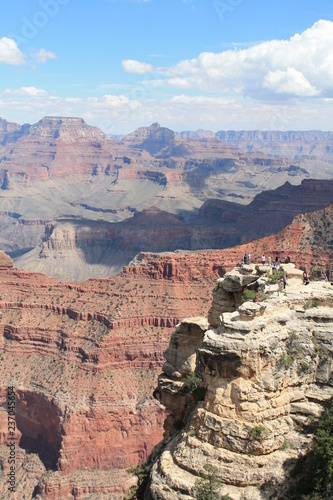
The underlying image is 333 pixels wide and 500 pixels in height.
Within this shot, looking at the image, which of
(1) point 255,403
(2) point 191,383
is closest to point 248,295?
(2) point 191,383

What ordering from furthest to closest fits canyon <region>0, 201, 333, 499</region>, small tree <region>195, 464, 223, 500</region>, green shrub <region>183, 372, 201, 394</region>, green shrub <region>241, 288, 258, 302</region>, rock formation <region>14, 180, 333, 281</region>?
rock formation <region>14, 180, 333, 281</region>, canyon <region>0, 201, 333, 499</region>, green shrub <region>183, 372, 201, 394</region>, green shrub <region>241, 288, 258, 302</region>, small tree <region>195, 464, 223, 500</region>

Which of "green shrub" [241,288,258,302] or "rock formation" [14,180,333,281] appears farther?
"rock formation" [14,180,333,281]

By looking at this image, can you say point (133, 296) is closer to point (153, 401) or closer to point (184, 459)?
point (153, 401)

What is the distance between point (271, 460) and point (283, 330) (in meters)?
5.16

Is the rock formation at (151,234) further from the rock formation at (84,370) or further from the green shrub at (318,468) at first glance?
the green shrub at (318,468)

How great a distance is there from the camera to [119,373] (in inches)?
2675

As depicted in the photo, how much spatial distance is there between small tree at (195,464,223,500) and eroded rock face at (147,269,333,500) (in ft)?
0.88

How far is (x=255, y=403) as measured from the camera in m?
21.1

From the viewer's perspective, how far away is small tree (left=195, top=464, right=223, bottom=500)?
20.0 meters

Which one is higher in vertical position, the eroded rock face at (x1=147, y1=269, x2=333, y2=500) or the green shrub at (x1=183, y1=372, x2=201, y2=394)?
the eroded rock face at (x1=147, y1=269, x2=333, y2=500)

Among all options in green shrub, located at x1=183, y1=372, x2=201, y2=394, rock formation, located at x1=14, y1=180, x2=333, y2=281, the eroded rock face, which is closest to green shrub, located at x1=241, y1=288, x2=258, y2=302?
the eroded rock face

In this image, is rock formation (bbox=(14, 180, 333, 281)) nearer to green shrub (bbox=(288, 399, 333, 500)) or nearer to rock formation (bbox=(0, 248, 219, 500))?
rock formation (bbox=(0, 248, 219, 500))

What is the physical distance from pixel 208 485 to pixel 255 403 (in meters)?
3.57

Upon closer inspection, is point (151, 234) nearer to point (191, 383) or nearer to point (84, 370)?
point (84, 370)
